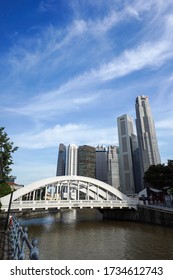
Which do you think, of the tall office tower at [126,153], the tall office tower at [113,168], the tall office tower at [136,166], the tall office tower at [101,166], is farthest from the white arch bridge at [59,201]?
the tall office tower at [101,166]

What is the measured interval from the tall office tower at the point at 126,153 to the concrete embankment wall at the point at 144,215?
9031 centimetres

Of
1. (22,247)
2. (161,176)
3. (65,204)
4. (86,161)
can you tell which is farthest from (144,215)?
(86,161)

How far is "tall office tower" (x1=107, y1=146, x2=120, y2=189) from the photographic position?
15350 centimetres

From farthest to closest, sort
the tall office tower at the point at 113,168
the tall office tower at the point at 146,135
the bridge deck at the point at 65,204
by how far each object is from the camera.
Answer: the tall office tower at the point at 113,168 < the tall office tower at the point at 146,135 < the bridge deck at the point at 65,204

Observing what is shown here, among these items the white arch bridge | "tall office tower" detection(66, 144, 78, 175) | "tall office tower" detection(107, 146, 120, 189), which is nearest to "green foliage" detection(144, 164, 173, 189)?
the white arch bridge

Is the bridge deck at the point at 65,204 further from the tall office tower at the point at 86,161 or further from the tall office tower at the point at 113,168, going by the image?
the tall office tower at the point at 86,161

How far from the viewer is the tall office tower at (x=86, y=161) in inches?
6353

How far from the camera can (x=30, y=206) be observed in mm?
24844

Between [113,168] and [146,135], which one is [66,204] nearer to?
[146,135]

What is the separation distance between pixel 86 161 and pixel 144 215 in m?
134

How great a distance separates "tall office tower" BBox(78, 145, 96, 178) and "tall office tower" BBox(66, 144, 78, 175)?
11.9 ft
